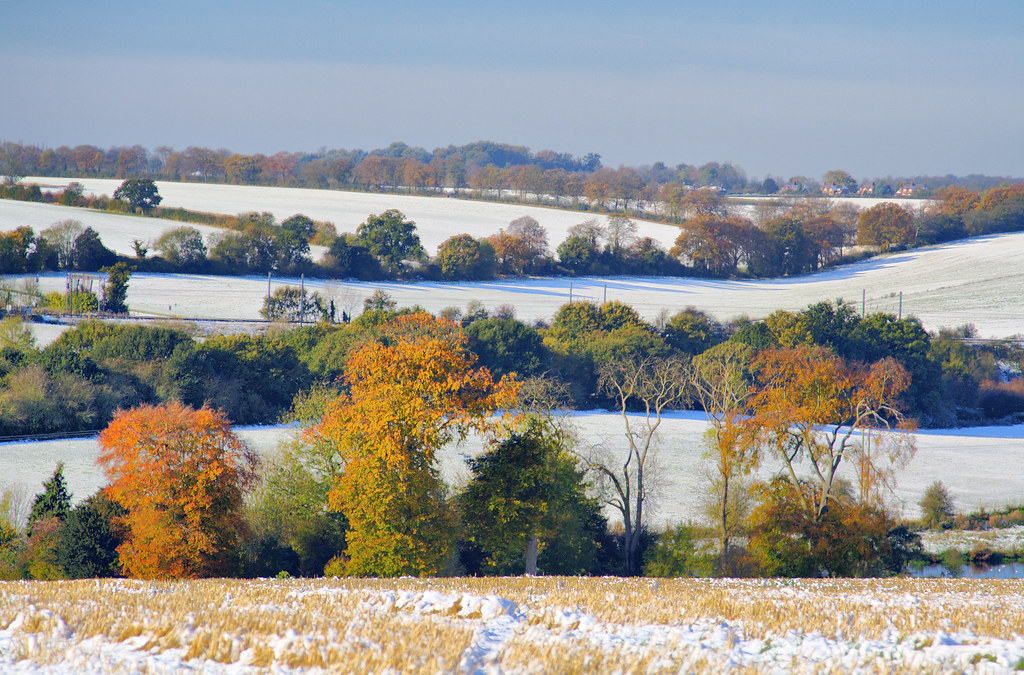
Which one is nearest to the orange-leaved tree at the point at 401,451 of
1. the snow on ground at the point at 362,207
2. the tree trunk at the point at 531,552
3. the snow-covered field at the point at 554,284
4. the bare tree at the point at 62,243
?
the tree trunk at the point at 531,552

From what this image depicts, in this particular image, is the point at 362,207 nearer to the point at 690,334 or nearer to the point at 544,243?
the point at 544,243

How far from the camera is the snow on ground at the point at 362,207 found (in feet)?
342

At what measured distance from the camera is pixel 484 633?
938 cm

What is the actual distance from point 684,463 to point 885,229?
272ft

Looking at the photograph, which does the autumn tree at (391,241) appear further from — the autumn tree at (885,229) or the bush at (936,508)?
the autumn tree at (885,229)

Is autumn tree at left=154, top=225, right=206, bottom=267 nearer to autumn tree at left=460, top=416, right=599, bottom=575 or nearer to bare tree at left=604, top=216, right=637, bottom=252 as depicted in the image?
bare tree at left=604, top=216, right=637, bottom=252

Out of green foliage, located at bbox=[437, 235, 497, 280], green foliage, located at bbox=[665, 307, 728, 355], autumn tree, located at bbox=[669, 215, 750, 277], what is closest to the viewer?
green foliage, located at bbox=[665, 307, 728, 355]

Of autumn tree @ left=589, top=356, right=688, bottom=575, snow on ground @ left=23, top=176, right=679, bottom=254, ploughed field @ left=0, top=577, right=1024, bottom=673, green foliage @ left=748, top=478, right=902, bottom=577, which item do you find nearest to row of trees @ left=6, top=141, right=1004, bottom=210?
snow on ground @ left=23, top=176, right=679, bottom=254

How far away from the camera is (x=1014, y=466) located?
4397 cm

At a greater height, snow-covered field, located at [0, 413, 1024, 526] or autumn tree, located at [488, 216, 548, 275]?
autumn tree, located at [488, 216, 548, 275]

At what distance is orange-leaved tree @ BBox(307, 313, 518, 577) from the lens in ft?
78.5

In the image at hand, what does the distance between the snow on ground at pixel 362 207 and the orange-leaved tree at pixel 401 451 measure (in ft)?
227

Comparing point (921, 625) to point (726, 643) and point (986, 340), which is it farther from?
point (986, 340)

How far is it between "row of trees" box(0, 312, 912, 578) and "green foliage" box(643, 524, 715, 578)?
11 centimetres
